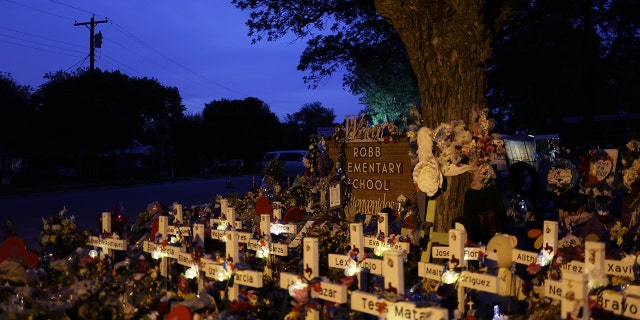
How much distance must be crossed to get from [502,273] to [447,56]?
9.80 feet

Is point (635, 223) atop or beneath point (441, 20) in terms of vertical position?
beneath

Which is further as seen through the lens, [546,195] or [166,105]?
[166,105]

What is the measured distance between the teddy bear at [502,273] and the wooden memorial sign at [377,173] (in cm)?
483

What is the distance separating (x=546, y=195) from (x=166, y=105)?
59210 mm

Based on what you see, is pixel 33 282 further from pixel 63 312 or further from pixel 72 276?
pixel 63 312

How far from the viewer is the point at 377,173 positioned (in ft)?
35.8

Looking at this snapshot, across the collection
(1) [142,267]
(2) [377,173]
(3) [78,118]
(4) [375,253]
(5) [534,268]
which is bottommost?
(1) [142,267]

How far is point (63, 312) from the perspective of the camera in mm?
4910

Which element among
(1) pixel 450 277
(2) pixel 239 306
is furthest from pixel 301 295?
(1) pixel 450 277

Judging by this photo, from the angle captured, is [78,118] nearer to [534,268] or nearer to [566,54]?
[566,54]

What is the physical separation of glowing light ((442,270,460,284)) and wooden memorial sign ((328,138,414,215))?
541cm

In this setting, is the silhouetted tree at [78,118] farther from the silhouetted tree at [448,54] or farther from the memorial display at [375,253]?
the silhouetted tree at [448,54]

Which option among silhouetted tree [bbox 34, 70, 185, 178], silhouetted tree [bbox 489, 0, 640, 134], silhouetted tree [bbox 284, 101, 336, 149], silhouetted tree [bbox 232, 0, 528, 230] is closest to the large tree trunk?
silhouetted tree [bbox 232, 0, 528, 230]

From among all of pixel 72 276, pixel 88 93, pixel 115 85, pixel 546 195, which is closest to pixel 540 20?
pixel 546 195
